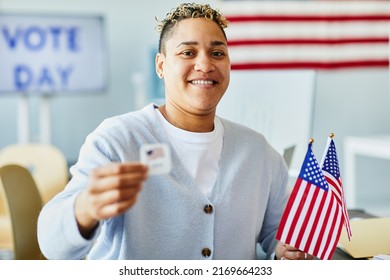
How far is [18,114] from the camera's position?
10.1ft

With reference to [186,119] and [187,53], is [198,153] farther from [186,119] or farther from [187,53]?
[187,53]

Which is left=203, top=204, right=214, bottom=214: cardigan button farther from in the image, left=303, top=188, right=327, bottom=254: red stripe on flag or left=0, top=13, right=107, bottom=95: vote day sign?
left=0, top=13, right=107, bottom=95: vote day sign

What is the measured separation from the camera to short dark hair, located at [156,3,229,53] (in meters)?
0.80

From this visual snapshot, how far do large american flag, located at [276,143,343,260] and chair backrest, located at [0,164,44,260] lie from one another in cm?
53

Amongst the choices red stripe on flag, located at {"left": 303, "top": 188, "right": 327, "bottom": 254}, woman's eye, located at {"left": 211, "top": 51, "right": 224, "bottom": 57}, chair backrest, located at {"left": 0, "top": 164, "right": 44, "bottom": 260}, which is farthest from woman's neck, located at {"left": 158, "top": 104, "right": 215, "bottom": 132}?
chair backrest, located at {"left": 0, "top": 164, "right": 44, "bottom": 260}

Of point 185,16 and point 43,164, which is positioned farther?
point 43,164

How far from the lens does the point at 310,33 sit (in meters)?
2.66

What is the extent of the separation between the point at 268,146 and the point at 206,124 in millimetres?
157

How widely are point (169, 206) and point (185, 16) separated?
28 centimetres

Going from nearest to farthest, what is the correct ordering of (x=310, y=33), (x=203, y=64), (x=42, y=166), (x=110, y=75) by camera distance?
(x=203, y=64) < (x=42, y=166) < (x=310, y=33) < (x=110, y=75)

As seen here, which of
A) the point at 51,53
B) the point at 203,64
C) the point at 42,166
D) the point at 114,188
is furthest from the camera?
the point at 51,53

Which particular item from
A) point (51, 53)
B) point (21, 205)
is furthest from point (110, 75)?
point (21, 205)
